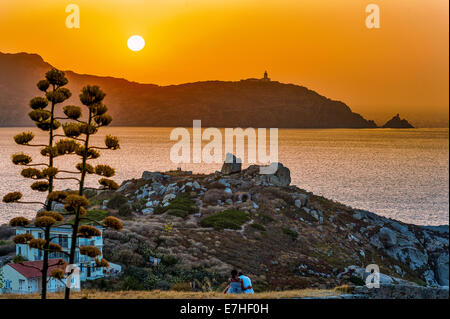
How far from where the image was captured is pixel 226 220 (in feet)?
137

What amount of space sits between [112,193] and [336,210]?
23120 mm

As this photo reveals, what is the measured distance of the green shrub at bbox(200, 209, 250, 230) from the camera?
4084cm

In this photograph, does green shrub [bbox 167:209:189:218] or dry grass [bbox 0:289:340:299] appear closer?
dry grass [bbox 0:289:340:299]

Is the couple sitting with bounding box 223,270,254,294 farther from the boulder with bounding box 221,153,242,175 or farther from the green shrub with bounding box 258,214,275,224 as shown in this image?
the boulder with bounding box 221,153,242,175

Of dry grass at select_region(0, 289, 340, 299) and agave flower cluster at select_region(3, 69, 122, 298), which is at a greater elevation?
agave flower cluster at select_region(3, 69, 122, 298)

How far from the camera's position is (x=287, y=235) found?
42125 mm

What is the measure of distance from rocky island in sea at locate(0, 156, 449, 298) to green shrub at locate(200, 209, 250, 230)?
3.5 inches

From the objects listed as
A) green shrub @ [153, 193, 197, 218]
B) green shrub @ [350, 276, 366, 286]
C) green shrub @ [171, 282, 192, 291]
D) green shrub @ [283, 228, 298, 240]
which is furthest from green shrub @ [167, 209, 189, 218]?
green shrub @ [171, 282, 192, 291]

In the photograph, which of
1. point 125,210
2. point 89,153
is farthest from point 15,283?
point 125,210

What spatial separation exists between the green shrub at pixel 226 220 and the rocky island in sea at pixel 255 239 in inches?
3.5

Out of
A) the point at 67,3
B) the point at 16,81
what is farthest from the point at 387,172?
the point at 67,3

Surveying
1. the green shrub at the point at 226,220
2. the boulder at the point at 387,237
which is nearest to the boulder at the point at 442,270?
the boulder at the point at 387,237

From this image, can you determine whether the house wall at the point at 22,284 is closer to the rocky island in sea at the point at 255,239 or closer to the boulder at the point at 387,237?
the rocky island in sea at the point at 255,239
